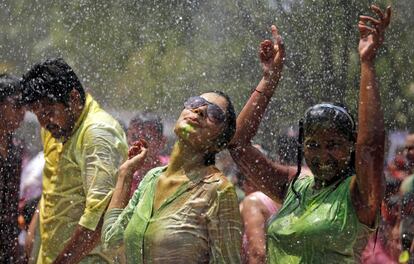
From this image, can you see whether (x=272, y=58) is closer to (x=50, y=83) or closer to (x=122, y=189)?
(x=122, y=189)

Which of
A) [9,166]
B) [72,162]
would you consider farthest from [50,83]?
[9,166]

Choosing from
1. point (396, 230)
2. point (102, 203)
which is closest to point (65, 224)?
point (102, 203)

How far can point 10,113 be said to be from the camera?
700 centimetres

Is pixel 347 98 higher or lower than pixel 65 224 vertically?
lower

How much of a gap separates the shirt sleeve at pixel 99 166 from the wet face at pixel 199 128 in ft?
2.24

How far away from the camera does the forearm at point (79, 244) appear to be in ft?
18.8

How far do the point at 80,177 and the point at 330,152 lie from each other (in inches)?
56.2

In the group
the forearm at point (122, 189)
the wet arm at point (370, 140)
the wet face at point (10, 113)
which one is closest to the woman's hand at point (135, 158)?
the forearm at point (122, 189)

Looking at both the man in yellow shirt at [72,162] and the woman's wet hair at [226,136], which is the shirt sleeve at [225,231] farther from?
the man in yellow shirt at [72,162]

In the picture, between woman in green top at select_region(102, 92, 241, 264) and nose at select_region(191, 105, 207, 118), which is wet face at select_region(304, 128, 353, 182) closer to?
woman in green top at select_region(102, 92, 241, 264)

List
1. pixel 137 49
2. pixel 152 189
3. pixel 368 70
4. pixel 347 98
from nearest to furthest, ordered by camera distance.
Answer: pixel 368 70 < pixel 152 189 < pixel 347 98 < pixel 137 49

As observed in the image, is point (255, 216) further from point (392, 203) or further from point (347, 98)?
point (347, 98)

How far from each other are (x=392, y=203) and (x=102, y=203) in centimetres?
245

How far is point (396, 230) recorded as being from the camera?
749 cm
